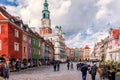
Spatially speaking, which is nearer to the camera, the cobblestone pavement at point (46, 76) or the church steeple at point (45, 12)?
the cobblestone pavement at point (46, 76)

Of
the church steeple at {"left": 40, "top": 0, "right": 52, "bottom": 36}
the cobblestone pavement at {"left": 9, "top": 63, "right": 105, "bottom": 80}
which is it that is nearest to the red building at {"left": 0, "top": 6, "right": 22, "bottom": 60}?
the cobblestone pavement at {"left": 9, "top": 63, "right": 105, "bottom": 80}

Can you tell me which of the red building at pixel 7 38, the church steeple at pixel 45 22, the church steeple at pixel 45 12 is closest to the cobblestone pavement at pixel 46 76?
the red building at pixel 7 38

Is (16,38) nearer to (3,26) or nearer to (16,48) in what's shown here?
(16,48)

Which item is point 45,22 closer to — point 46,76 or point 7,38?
point 7,38

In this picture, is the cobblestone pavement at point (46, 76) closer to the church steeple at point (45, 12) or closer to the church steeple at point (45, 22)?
the church steeple at point (45, 22)

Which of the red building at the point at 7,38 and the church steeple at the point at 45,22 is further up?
the church steeple at the point at 45,22

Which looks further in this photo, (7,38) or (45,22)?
(45,22)

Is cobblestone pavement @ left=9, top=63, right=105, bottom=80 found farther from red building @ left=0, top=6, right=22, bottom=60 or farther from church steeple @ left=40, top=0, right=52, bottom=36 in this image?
church steeple @ left=40, top=0, right=52, bottom=36

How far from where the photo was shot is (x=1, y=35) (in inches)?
1955

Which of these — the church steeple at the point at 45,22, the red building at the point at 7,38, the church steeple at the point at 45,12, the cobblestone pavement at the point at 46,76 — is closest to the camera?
the cobblestone pavement at the point at 46,76

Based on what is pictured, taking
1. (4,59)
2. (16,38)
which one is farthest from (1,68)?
(16,38)

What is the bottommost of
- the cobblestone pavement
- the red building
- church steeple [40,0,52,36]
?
the cobblestone pavement

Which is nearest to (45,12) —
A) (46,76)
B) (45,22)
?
(45,22)

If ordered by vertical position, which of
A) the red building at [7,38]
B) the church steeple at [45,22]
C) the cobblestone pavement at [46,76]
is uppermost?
the church steeple at [45,22]
